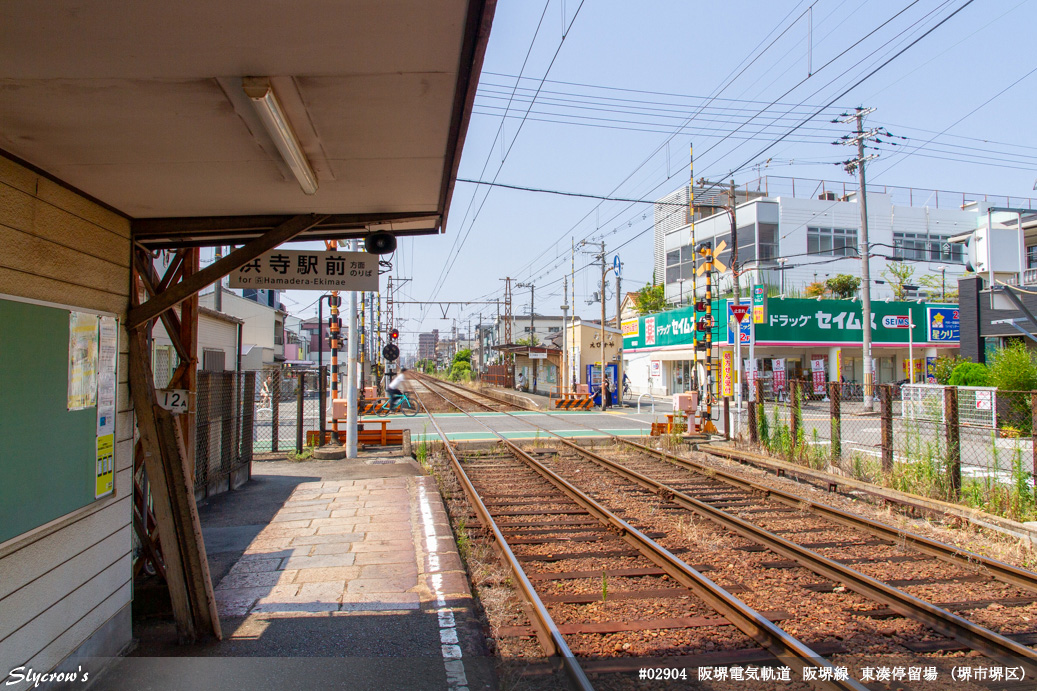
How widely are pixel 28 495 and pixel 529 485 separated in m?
8.17

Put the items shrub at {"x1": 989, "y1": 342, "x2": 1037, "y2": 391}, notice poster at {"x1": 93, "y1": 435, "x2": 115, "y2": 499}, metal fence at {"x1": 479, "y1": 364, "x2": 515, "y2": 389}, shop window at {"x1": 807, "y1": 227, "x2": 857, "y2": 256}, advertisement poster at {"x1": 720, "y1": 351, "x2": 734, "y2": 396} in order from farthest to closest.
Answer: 1. metal fence at {"x1": 479, "y1": 364, "x2": 515, "y2": 389}
2. shop window at {"x1": 807, "y1": 227, "x2": 857, "y2": 256}
3. advertisement poster at {"x1": 720, "y1": 351, "x2": 734, "y2": 396}
4. shrub at {"x1": 989, "y1": 342, "x2": 1037, "y2": 391}
5. notice poster at {"x1": 93, "y1": 435, "x2": 115, "y2": 499}

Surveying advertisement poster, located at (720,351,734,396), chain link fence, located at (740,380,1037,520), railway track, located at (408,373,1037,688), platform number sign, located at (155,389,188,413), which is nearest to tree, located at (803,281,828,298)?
advertisement poster, located at (720,351,734,396)

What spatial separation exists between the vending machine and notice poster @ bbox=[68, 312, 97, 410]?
26.4 metres

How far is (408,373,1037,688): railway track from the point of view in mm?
4609

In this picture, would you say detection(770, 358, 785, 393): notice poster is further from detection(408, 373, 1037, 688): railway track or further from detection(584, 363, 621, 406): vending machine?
detection(408, 373, 1037, 688): railway track

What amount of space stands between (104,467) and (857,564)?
20.8 feet

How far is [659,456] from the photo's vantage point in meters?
13.7

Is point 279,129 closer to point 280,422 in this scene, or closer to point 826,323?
point 280,422

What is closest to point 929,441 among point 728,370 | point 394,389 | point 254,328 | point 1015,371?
point 1015,371

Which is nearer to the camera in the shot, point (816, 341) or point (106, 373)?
point (106, 373)

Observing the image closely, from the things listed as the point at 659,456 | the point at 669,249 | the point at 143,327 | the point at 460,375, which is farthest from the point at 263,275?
the point at 460,375

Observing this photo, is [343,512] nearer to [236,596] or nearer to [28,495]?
[236,596]

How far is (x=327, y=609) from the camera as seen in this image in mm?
4953

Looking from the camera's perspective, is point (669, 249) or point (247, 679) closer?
point (247, 679)
